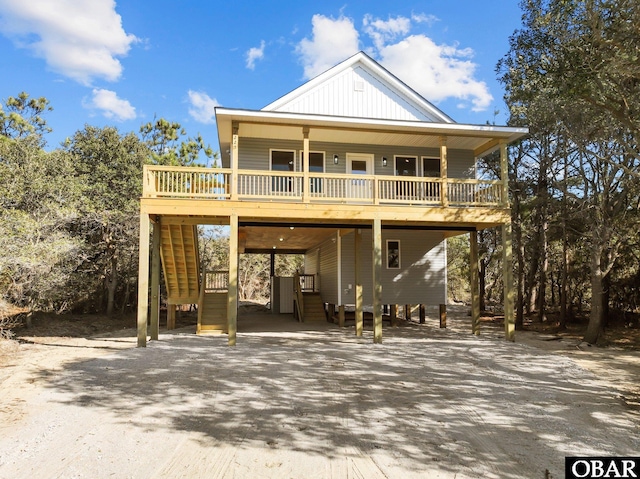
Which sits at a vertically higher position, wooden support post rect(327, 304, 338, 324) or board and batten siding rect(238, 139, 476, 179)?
board and batten siding rect(238, 139, 476, 179)

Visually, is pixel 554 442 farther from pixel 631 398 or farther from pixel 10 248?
pixel 10 248

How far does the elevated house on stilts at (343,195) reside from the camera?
42.1 feet

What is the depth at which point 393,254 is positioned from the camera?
18078mm

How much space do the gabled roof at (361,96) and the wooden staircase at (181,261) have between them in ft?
18.8

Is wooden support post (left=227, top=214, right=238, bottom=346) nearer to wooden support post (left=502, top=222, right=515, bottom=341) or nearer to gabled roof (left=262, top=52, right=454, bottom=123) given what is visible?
gabled roof (left=262, top=52, right=454, bottom=123)

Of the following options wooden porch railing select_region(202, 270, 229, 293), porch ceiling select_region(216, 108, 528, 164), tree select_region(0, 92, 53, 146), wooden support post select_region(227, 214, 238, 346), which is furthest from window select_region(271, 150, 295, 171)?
tree select_region(0, 92, 53, 146)

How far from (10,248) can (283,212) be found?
856 cm

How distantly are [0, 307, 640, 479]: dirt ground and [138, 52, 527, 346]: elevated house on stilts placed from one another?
8.65ft

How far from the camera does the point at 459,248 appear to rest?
3412 centimetres

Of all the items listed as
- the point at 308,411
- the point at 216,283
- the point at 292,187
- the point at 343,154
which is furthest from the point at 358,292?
the point at 308,411

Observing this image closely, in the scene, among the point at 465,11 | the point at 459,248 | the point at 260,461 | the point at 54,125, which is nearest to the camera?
the point at 260,461

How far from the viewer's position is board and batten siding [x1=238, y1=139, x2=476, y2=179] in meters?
15.7

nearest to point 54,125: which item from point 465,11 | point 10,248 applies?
point 10,248

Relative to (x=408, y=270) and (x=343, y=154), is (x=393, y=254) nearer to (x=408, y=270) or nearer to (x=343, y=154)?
(x=408, y=270)
